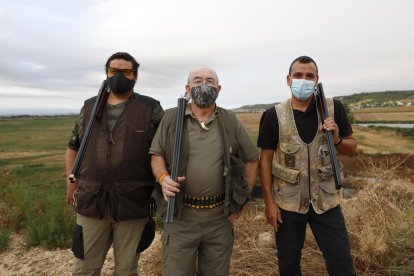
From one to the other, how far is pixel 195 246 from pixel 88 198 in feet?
3.57

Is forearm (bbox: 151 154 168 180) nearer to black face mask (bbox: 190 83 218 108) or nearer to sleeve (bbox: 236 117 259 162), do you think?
black face mask (bbox: 190 83 218 108)

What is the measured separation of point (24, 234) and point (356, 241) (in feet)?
17.4

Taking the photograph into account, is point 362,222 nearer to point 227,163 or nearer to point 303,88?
point 303,88

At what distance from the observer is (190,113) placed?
10.2 ft

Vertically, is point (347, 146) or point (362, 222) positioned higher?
point (347, 146)

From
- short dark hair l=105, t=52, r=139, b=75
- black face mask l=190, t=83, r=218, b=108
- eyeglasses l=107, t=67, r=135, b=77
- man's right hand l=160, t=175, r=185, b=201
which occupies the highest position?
short dark hair l=105, t=52, r=139, b=75

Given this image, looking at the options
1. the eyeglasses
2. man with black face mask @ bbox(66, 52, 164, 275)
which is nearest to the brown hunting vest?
man with black face mask @ bbox(66, 52, 164, 275)

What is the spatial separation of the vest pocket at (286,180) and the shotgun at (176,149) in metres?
1.01

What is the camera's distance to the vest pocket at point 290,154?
3223 millimetres

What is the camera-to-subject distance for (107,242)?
343 centimetres

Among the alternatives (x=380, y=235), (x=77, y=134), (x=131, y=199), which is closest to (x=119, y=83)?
(x=77, y=134)

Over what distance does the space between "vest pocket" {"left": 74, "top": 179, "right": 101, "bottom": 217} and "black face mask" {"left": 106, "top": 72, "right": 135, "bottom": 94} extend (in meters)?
0.91

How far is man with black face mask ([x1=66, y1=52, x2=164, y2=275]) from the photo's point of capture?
322cm

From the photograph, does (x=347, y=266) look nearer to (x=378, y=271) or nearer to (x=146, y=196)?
(x=378, y=271)
